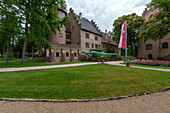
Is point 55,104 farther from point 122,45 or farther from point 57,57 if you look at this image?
point 57,57

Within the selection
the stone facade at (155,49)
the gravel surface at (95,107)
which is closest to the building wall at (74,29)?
the stone facade at (155,49)

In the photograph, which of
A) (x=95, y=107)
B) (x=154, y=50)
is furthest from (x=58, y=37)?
(x=154, y=50)

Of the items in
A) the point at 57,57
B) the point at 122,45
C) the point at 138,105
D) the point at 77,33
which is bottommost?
the point at 138,105

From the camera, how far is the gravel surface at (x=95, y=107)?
2629mm

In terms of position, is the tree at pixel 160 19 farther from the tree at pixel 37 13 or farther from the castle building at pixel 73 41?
the tree at pixel 37 13

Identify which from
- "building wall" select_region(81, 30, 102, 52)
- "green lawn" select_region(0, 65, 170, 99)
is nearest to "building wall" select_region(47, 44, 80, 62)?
"building wall" select_region(81, 30, 102, 52)

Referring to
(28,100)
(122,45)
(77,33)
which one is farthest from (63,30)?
(28,100)

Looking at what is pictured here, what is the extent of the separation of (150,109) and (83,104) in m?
2.09

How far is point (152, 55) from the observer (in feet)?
104

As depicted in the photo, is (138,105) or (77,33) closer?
(138,105)

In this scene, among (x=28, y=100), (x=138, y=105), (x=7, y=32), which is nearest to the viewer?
(x=138, y=105)

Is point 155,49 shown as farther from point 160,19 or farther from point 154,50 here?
point 160,19

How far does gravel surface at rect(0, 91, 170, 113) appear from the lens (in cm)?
263

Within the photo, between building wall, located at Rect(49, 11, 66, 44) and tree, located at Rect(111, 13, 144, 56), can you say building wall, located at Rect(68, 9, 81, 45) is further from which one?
tree, located at Rect(111, 13, 144, 56)
